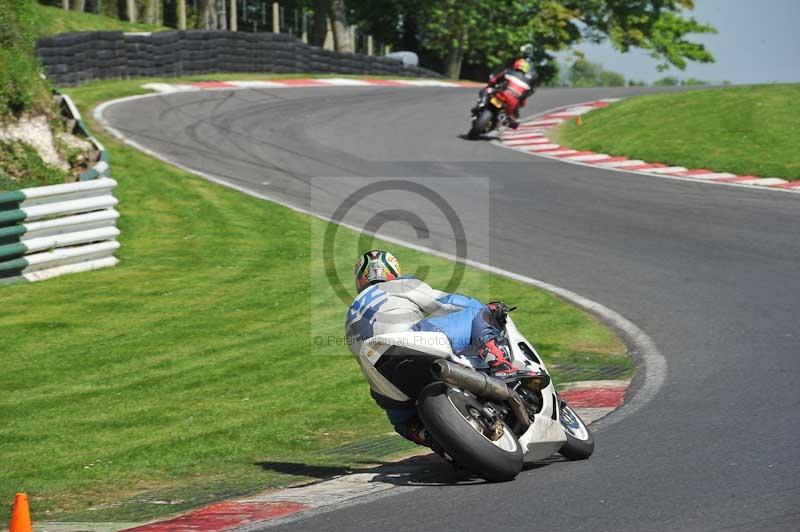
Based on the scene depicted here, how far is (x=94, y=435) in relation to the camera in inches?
300

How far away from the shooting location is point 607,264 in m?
13.0

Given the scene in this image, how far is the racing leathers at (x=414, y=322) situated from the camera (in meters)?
6.14

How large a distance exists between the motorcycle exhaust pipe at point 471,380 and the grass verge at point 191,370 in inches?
51.6

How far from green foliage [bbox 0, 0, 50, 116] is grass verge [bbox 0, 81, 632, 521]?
2061 millimetres

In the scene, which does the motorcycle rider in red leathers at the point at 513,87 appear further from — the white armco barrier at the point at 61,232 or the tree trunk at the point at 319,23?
the tree trunk at the point at 319,23

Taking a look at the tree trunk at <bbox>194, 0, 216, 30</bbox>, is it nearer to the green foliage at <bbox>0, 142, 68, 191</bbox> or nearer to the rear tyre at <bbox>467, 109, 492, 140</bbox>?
the rear tyre at <bbox>467, 109, 492, 140</bbox>

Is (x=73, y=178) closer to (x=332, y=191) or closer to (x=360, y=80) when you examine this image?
(x=332, y=191)

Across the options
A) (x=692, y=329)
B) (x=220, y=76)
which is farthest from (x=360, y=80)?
(x=692, y=329)

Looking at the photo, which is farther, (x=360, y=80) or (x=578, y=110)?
(x=360, y=80)

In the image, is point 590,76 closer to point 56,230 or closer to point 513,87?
point 513,87

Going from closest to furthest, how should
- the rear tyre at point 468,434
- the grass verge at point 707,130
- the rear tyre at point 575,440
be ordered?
1. the rear tyre at point 468,434
2. the rear tyre at point 575,440
3. the grass verge at point 707,130

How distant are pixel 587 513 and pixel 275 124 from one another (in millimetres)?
19816

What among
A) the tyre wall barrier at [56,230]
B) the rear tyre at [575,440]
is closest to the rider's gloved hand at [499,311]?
the rear tyre at [575,440]

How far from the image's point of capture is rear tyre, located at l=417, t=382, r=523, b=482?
227 inches
